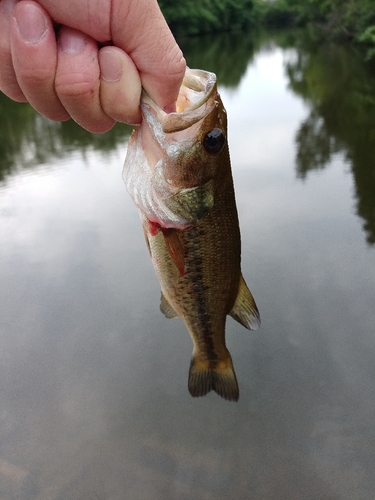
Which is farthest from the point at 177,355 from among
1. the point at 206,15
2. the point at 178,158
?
the point at 206,15

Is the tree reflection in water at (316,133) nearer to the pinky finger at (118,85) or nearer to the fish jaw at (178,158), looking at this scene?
the fish jaw at (178,158)

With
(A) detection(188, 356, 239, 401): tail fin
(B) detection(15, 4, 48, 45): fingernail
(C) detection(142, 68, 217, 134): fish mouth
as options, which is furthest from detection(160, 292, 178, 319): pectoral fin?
(B) detection(15, 4, 48, 45): fingernail

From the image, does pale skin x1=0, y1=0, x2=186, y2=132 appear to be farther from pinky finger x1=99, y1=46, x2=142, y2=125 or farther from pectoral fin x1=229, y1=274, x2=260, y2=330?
pectoral fin x1=229, y1=274, x2=260, y2=330

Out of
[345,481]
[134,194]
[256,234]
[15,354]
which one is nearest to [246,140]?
[256,234]

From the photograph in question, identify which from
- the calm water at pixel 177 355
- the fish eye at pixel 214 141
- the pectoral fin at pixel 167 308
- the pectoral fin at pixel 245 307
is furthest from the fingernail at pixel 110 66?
the calm water at pixel 177 355

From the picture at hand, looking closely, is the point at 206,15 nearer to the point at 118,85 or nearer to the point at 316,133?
the point at 316,133

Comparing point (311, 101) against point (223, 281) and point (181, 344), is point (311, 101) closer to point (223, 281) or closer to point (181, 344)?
point (181, 344)
